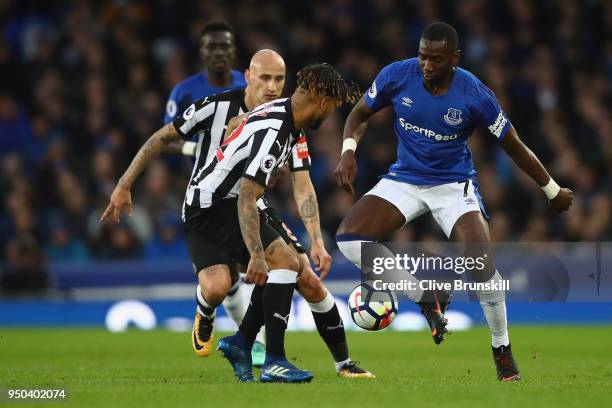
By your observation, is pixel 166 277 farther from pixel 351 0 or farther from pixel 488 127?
pixel 488 127

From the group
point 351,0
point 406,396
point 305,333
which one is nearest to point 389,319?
point 406,396

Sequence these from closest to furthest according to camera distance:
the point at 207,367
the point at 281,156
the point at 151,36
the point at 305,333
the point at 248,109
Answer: the point at 281,156 < the point at 248,109 < the point at 207,367 < the point at 305,333 < the point at 151,36

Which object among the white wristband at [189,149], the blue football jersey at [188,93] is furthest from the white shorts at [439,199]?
the blue football jersey at [188,93]

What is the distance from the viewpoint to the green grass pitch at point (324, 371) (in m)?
6.44

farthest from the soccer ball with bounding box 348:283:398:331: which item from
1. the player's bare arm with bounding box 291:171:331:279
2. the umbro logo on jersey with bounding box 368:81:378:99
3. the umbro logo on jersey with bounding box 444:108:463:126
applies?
the umbro logo on jersey with bounding box 368:81:378:99

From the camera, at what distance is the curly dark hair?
23.2 feet

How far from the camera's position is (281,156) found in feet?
23.4

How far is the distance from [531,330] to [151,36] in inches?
300

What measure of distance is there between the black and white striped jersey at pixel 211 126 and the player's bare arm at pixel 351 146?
0.25 m

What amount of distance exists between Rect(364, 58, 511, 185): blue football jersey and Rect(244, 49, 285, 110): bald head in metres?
0.65

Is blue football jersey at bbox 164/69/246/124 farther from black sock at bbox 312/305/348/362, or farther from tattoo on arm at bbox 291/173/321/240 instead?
black sock at bbox 312/305/348/362

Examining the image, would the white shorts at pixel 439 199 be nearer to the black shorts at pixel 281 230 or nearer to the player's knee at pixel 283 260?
the black shorts at pixel 281 230

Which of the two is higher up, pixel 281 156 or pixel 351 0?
pixel 351 0

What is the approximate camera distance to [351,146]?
804 centimetres
